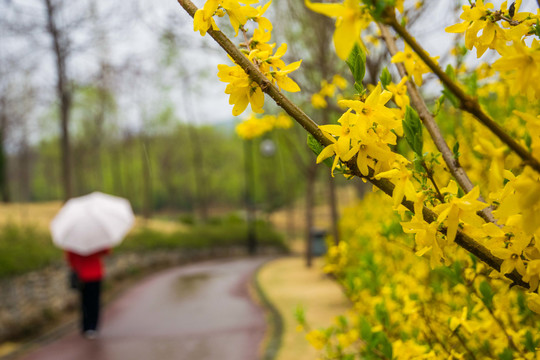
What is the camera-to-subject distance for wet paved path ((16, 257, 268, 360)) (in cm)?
700

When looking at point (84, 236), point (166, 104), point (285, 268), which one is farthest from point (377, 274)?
point (166, 104)

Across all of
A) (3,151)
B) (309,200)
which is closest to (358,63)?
(309,200)

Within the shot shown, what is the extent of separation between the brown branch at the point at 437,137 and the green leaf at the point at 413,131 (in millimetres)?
247

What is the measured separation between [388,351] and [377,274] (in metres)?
1.38

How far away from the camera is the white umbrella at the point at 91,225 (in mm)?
7418

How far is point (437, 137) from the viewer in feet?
4.70

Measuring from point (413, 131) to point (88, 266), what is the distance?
744 centimetres

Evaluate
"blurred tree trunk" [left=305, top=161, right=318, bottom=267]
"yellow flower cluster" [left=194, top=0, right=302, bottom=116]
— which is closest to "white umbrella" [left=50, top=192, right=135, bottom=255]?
"blurred tree trunk" [left=305, top=161, right=318, bottom=267]

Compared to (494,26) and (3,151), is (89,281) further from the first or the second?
(3,151)

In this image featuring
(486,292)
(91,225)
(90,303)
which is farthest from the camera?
(90,303)

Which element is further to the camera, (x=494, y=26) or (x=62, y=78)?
(x=62, y=78)

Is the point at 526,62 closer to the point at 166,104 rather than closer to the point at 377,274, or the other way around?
the point at 377,274

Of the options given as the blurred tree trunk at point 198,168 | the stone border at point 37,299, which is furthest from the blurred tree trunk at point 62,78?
the blurred tree trunk at point 198,168

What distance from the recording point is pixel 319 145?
42.4 inches
